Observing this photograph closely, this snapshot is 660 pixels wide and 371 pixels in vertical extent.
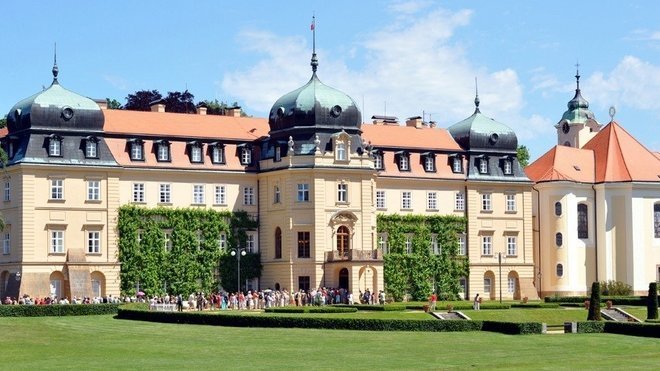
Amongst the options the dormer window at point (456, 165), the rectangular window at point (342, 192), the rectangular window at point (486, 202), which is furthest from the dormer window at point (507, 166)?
the rectangular window at point (342, 192)

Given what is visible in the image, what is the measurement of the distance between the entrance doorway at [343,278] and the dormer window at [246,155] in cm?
983

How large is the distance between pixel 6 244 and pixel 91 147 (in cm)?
794

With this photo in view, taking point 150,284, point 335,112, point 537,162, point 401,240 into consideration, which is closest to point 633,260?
point 537,162

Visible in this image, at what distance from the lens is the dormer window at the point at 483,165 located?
340 ft

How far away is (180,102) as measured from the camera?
365 feet

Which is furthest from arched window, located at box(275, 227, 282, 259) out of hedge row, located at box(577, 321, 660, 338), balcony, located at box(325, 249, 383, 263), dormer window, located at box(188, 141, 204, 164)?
hedge row, located at box(577, 321, 660, 338)

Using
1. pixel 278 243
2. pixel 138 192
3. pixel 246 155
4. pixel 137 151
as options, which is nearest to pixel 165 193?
pixel 138 192

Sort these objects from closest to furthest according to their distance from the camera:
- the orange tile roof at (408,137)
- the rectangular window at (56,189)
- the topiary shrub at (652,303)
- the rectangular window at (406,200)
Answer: the topiary shrub at (652,303) → the rectangular window at (56,189) → the rectangular window at (406,200) → the orange tile roof at (408,137)

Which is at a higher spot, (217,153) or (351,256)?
(217,153)

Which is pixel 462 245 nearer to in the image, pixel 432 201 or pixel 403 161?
pixel 432 201

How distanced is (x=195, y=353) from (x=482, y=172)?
52.3 metres

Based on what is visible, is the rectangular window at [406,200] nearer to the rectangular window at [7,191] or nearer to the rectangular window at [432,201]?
the rectangular window at [432,201]

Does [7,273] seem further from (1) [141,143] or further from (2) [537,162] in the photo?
(2) [537,162]

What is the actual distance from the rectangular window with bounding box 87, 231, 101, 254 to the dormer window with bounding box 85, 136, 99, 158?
15.6 ft
